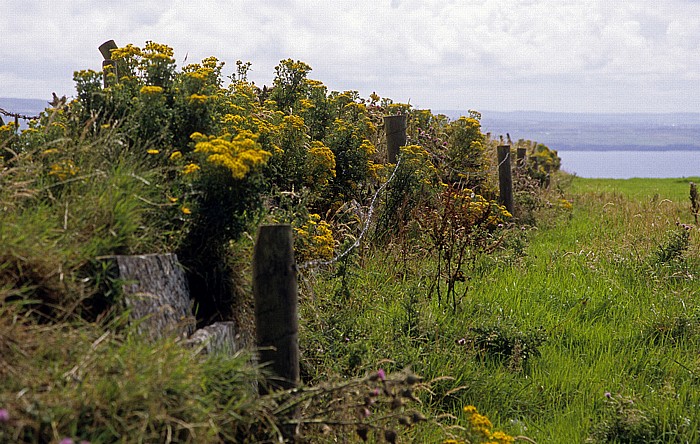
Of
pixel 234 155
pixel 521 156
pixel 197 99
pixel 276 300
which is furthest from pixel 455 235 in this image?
pixel 521 156

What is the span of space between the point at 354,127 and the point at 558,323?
3.92 m

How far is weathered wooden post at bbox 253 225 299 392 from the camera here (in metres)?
4.05

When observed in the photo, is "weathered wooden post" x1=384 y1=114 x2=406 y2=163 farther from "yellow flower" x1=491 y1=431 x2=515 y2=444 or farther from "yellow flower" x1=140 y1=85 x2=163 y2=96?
"yellow flower" x1=491 y1=431 x2=515 y2=444

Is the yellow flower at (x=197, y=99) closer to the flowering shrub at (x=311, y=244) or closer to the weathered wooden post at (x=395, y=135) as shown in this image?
the flowering shrub at (x=311, y=244)

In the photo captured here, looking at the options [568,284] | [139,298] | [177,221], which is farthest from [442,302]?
[139,298]

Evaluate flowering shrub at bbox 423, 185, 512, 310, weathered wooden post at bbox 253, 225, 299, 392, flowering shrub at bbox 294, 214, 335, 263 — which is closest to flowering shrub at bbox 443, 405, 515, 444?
weathered wooden post at bbox 253, 225, 299, 392

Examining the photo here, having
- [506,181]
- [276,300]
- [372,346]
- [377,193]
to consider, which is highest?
[506,181]

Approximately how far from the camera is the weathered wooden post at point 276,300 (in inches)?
159

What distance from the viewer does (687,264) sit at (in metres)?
8.66

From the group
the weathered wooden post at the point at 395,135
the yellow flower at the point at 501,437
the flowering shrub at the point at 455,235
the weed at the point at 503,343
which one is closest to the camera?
the yellow flower at the point at 501,437

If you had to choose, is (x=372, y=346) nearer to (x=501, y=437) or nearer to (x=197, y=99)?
(x=501, y=437)

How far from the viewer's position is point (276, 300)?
4074 millimetres

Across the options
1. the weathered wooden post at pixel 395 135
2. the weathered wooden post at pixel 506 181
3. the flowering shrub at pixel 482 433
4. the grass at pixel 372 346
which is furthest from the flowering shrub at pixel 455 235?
the weathered wooden post at pixel 506 181

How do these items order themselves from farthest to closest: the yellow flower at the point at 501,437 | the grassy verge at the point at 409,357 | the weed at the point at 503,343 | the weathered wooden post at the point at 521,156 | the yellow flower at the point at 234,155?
1. the weathered wooden post at the point at 521,156
2. the weed at the point at 503,343
3. the yellow flower at the point at 234,155
4. the yellow flower at the point at 501,437
5. the grassy verge at the point at 409,357
